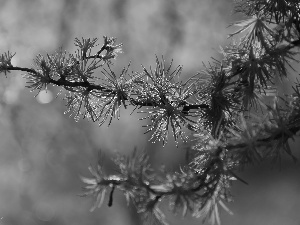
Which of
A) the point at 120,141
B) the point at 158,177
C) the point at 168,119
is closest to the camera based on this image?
the point at 158,177

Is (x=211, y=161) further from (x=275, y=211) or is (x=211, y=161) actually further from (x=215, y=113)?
(x=275, y=211)

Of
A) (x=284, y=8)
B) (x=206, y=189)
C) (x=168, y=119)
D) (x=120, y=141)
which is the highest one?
(x=120, y=141)

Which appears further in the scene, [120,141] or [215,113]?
[120,141]

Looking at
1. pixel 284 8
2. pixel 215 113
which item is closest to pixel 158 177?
pixel 215 113

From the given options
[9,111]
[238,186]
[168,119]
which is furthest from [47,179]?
[168,119]

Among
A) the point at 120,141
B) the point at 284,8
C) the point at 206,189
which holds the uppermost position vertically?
the point at 120,141

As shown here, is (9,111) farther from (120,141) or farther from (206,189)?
(206,189)

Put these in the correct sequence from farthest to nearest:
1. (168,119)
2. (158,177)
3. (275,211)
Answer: (275,211) < (168,119) < (158,177)

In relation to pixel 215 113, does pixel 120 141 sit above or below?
above

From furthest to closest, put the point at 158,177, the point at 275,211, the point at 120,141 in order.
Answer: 1. the point at 120,141
2. the point at 275,211
3. the point at 158,177
